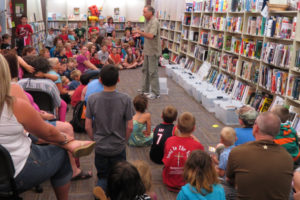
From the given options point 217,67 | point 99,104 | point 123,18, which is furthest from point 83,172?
point 123,18

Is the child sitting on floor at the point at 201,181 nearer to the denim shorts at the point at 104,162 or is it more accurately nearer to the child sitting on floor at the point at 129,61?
the denim shorts at the point at 104,162

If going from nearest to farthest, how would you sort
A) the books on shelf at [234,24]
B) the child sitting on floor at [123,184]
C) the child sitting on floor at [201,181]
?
1. the child sitting on floor at [123,184]
2. the child sitting on floor at [201,181]
3. the books on shelf at [234,24]

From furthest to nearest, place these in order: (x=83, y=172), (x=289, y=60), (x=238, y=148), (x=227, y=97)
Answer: (x=227, y=97), (x=289, y=60), (x=83, y=172), (x=238, y=148)

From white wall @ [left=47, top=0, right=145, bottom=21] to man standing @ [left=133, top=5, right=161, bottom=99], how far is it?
843 cm

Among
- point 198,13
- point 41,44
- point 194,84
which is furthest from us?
point 41,44

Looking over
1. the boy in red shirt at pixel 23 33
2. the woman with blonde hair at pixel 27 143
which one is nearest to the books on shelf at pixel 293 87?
the woman with blonde hair at pixel 27 143

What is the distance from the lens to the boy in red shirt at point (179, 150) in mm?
2811

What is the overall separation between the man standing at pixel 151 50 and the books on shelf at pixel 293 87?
8.45 feet

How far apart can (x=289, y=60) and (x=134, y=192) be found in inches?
142

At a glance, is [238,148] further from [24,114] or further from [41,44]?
[41,44]

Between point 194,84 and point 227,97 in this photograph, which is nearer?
point 227,97

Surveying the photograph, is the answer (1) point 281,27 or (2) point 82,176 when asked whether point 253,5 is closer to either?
(1) point 281,27

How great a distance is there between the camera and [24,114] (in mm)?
1488

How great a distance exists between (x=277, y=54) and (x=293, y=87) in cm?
62
